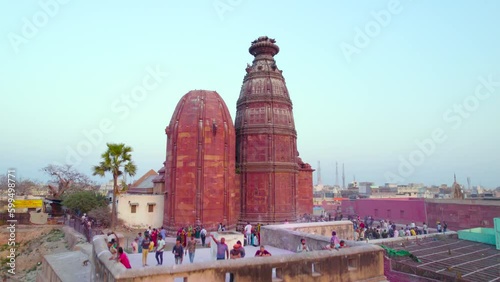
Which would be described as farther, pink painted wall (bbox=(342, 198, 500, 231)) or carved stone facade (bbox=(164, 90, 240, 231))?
pink painted wall (bbox=(342, 198, 500, 231))

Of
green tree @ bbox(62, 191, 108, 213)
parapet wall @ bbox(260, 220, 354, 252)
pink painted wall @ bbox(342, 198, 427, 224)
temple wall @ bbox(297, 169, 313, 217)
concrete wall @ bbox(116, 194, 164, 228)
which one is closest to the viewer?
parapet wall @ bbox(260, 220, 354, 252)

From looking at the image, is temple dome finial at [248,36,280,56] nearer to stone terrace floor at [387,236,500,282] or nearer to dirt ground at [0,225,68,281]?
stone terrace floor at [387,236,500,282]

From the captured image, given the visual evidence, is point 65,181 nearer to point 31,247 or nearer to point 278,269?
point 31,247

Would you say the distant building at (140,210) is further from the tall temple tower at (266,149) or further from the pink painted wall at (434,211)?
the pink painted wall at (434,211)

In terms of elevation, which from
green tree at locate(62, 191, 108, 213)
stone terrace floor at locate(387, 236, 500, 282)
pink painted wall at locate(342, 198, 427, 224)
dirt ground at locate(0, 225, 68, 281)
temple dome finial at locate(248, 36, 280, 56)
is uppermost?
temple dome finial at locate(248, 36, 280, 56)

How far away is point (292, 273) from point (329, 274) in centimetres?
115

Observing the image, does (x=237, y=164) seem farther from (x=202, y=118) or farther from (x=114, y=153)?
(x=114, y=153)

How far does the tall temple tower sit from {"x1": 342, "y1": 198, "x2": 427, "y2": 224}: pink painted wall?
1219 cm

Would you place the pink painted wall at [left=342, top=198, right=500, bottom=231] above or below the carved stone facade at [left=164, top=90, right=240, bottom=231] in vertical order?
below

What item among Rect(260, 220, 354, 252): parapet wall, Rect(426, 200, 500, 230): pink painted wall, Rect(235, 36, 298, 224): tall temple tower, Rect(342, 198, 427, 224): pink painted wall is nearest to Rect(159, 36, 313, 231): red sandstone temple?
Rect(235, 36, 298, 224): tall temple tower

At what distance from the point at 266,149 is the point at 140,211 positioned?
39.4 ft

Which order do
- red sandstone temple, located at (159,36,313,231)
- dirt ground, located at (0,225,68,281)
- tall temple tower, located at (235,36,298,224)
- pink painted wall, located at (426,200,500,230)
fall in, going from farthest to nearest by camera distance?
tall temple tower, located at (235,36,298,224) → pink painted wall, located at (426,200,500,230) → red sandstone temple, located at (159,36,313,231) → dirt ground, located at (0,225,68,281)

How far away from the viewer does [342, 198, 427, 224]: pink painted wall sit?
3122cm

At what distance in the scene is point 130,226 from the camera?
82.9 ft
